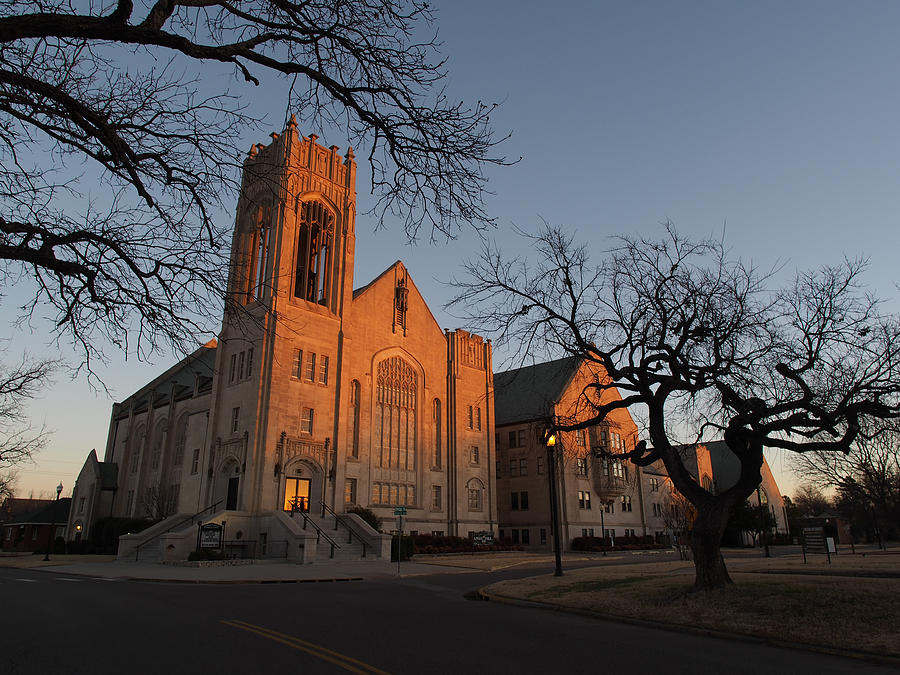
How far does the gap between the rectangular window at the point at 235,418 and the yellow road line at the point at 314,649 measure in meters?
30.0

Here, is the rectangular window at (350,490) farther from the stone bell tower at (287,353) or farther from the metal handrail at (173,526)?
the metal handrail at (173,526)

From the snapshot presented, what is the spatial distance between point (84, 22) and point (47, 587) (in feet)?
59.8

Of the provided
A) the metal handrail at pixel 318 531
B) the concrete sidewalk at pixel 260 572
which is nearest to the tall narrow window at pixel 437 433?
the metal handrail at pixel 318 531

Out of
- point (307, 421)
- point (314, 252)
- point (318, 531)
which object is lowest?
point (318, 531)

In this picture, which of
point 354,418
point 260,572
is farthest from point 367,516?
point 260,572

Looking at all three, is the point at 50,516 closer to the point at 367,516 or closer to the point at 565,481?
the point at 367,516

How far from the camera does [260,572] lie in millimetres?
25062

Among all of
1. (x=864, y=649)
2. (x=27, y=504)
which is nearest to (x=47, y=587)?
(x=864, y=649)

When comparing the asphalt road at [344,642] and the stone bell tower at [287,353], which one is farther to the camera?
the stone bell tower at [287,353]

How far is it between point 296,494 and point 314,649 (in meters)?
32.1

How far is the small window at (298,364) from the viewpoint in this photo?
40.2m

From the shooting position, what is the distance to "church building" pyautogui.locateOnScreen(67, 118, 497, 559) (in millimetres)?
38312

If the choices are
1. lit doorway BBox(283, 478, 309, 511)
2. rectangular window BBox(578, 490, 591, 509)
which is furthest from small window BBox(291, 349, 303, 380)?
rectangular window BBox(578, 490, 591, 509)

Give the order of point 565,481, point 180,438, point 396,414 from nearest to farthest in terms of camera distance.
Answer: point 396,414 → point 180,438 → point 565,481
